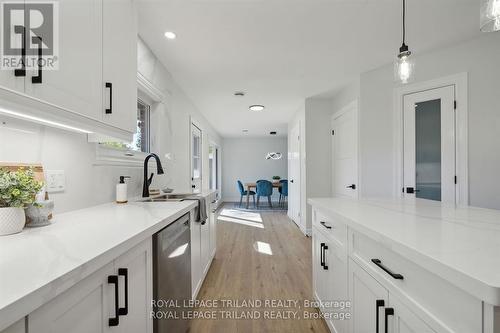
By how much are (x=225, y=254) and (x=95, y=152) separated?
229 cm

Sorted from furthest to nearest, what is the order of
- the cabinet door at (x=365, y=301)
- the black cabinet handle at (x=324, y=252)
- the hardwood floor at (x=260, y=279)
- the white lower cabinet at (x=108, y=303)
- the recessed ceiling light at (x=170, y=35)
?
the recessed ceiling light at (x=170, y=35) < the hardwood floor at (x=260, y=279) < the black cabinet handle at (x=324, y=252) < the cabinet door at (x=365, y=301) < the white lower cabinet at (x=108, y=303)

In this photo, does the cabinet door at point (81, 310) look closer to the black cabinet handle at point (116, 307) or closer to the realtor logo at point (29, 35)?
the black cabinet handle at point (116, 307)

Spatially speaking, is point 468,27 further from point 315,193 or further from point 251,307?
point 251,307

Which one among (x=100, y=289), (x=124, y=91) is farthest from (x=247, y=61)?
(x=100, y=289)

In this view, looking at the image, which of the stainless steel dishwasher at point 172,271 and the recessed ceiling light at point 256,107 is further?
the recessed ceiling light at point 256,107

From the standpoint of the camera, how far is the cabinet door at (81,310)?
0.56 meters

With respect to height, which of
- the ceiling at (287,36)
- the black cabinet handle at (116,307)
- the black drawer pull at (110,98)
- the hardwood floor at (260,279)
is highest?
the ceiling at (287,36)

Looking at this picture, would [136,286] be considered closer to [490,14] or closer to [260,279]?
[260,279]

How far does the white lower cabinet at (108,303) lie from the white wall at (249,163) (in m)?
8.00

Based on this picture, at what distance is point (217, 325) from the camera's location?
182 centimetres

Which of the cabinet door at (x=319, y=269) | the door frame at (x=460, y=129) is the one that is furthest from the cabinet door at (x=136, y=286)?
the door frame at (x=460, y=129)

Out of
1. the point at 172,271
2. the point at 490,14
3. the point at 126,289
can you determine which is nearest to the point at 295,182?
the point at 172,271

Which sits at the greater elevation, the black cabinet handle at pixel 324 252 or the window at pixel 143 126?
the window at pixel 143 126

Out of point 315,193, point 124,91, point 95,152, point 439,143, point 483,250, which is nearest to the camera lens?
point 483,250
